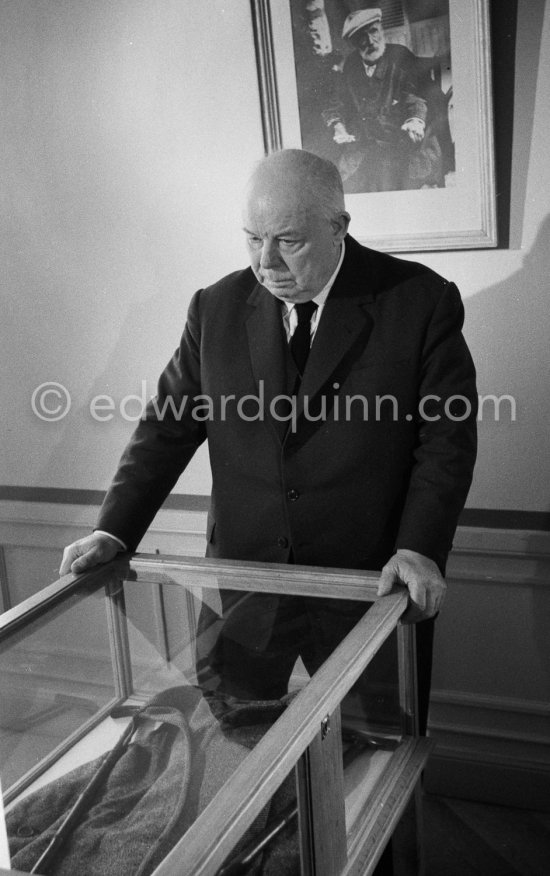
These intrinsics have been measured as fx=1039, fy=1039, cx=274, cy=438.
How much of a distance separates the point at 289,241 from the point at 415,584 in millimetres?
779

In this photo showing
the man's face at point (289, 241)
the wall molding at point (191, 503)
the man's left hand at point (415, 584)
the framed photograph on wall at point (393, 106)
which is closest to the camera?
the man's left hand at point (415, 584)

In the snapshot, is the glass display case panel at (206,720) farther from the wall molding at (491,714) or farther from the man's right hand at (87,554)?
the wall molding at (491,714)

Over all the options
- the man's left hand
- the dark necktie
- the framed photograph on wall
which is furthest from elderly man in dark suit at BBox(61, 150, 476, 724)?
the framed photograph on wall

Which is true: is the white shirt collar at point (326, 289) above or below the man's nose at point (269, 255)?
below

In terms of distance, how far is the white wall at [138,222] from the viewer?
2.85 m

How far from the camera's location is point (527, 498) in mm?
2963

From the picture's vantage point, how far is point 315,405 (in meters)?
2.29

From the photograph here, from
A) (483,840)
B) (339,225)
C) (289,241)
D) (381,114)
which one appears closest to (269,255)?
(289,241)

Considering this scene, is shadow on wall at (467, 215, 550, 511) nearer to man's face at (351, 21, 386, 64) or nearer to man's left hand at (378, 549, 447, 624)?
man's face at (351, 21, 386, 64)

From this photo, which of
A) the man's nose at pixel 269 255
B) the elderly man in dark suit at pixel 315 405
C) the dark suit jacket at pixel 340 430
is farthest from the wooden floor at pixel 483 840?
the man's nose at pixel 269 255

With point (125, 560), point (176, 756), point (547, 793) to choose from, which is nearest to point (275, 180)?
point (125, 560)

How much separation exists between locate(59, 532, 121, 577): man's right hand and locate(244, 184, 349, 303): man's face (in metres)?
0.66

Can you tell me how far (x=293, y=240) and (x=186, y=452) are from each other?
1.96 feet

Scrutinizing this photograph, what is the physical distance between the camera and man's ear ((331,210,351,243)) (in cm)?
222
